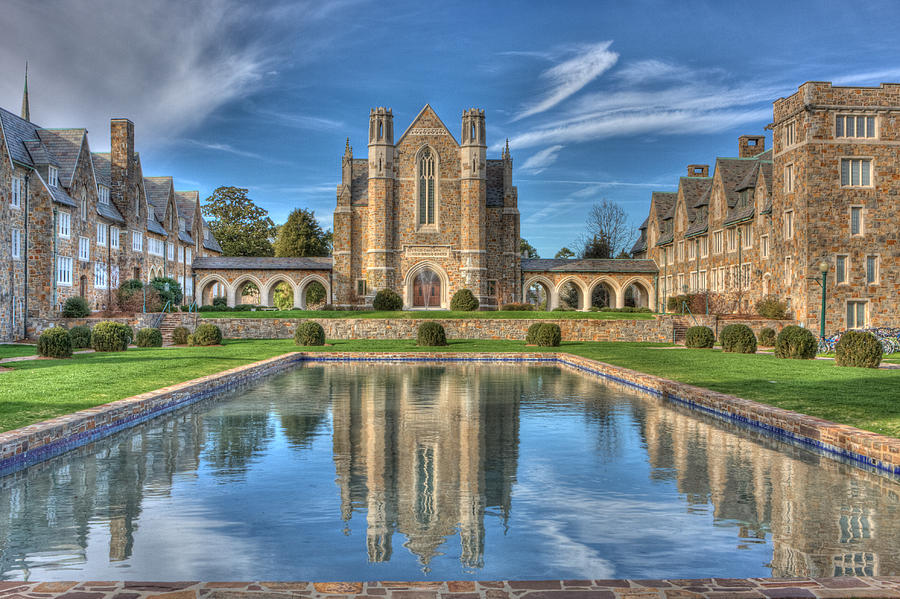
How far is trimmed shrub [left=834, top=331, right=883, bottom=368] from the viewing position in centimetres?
1862

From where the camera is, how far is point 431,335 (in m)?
29.2

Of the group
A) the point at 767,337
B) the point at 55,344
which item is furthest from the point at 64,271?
the point at 767,337

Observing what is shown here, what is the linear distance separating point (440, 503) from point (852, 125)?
3413 cm

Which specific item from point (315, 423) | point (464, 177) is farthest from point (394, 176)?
point (315, 423)

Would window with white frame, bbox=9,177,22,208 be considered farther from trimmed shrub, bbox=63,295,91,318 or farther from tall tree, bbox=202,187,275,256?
tall tree, bbox=202,187,275,256

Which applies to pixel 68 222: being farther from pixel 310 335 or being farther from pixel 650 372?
pixel 650 372

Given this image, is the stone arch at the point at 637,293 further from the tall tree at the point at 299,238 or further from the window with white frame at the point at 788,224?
the tall tree at the point at 299,238

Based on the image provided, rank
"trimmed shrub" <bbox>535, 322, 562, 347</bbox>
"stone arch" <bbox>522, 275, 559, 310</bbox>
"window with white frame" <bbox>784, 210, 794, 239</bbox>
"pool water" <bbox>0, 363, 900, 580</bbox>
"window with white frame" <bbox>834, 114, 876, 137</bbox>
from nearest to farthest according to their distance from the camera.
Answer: "pool water" <bbox>0, 363, 900, 580</bbox> < "trimmed shrub" <bbox>535, 322, 562, 347</bbox> < "window with white frame" <bbox>834, 114, 876, 137</bbox> < "window with white frame" <bbox>784, 210, 794, 239</bbox> < "stone arch" <bbox>522, 275, 559, 310</bbox>

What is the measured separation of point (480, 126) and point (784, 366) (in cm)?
3236

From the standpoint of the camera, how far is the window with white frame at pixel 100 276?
38656 mm

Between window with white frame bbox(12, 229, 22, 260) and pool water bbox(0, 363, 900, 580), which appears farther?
window with white frame bbox(12, 229, 22, 260)

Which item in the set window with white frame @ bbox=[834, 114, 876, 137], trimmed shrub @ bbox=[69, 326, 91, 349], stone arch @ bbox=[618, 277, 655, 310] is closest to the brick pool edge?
trimmed shrub @ bbox=[69, 326, 91, 349]

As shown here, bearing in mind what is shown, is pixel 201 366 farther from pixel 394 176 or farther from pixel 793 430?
pixel 394 176

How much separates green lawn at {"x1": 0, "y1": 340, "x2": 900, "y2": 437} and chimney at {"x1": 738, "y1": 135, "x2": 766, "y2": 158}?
30506 millimetres
